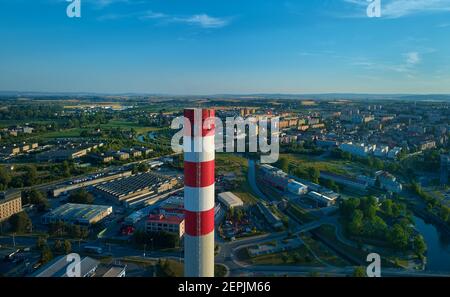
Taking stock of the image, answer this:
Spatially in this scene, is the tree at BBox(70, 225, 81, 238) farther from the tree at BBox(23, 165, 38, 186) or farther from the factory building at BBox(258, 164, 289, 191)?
the factory building at BBox(258, 164, 289, 191)

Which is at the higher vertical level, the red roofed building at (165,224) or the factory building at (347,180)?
the factory building at (347,180)

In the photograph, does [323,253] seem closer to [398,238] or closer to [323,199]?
[398,238]

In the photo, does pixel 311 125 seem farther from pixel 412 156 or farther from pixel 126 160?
pixel 126 160

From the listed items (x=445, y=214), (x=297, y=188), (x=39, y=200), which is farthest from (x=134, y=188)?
(x=445, y=214)

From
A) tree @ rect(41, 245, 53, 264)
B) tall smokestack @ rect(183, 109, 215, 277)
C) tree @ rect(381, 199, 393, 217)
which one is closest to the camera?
tall smokestack @ rect(183, 109, 215, 277)

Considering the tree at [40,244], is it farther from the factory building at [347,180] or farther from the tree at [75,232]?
the factory building at [347,180]

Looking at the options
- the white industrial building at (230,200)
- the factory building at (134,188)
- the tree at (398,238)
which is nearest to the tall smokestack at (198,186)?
the tree at (398,238)

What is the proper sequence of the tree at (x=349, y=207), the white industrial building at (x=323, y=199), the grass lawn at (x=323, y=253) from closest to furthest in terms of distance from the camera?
the grass lawn at (x=323, y=253)
the tree at (x=349, y=207)
the white industrial building at (x=323, y=199)

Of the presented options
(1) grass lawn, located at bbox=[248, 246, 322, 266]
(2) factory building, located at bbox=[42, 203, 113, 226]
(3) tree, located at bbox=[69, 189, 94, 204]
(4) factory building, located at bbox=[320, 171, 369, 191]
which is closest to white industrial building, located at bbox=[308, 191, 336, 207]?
(4) factory building, located at bbox=[320, 171, 369, 191]
